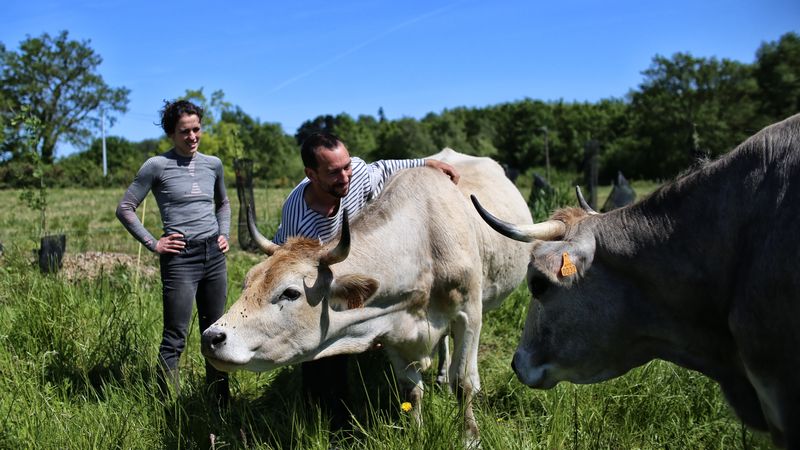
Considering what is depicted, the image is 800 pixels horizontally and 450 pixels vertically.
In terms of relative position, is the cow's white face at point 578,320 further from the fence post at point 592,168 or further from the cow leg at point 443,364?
the fence post at point 592,168

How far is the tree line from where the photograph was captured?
39.0m

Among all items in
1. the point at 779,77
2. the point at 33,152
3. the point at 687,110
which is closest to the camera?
the point at 33,152

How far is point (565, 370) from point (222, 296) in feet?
8.89

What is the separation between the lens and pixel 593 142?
13094 millimetres

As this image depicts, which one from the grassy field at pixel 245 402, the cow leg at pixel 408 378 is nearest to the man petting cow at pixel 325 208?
the grassy field at pixel 245 402

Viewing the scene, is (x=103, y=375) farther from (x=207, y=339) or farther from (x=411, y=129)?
(x=411, y=129)

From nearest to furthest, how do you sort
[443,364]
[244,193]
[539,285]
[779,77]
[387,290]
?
[539,285] → [387,290] → [443,364] → [244,193] → [779,77]

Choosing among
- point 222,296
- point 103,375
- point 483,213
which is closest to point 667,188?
point 483,213

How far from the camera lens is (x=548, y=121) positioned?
47906 mm

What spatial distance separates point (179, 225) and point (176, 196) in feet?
0.68

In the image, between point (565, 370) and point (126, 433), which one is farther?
point (126, 433)

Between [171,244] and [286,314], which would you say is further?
[171,244]

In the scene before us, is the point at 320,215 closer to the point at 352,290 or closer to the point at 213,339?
the point at 352,290

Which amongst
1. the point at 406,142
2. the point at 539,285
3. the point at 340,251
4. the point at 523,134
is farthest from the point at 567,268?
the point at 523,134
